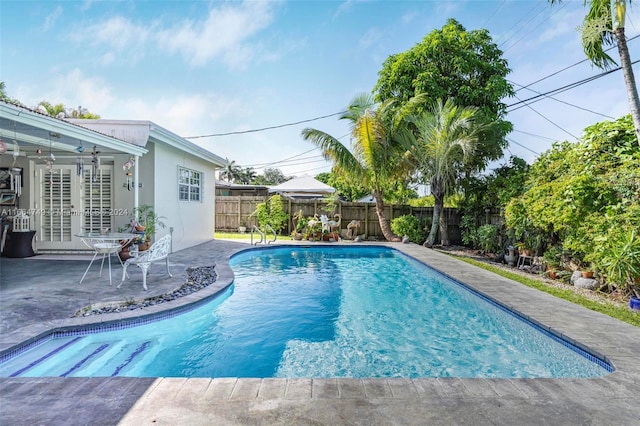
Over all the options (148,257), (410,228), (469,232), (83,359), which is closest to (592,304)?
(83,359)

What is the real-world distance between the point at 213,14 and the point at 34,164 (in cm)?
695

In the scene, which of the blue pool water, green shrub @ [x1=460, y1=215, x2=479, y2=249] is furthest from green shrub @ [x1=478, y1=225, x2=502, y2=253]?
the blue pool water

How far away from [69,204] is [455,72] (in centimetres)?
1479

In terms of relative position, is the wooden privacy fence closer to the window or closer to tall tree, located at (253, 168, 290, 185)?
the window

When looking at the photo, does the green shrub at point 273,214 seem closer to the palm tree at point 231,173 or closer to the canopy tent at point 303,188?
the canopy tent at point 303,188

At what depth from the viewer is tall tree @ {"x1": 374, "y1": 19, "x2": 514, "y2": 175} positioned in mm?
14477

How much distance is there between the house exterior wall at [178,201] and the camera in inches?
365

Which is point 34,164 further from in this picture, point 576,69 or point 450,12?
point 576,69

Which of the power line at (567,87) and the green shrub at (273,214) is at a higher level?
the power line at (567,87)

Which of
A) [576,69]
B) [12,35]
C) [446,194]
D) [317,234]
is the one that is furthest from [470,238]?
[12,35]

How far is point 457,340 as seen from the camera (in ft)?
15.4

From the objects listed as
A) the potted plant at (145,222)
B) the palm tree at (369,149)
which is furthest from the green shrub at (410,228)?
the potted plant at (145,222)

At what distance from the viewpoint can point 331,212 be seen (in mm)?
16062

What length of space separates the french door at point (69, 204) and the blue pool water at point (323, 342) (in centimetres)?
475
